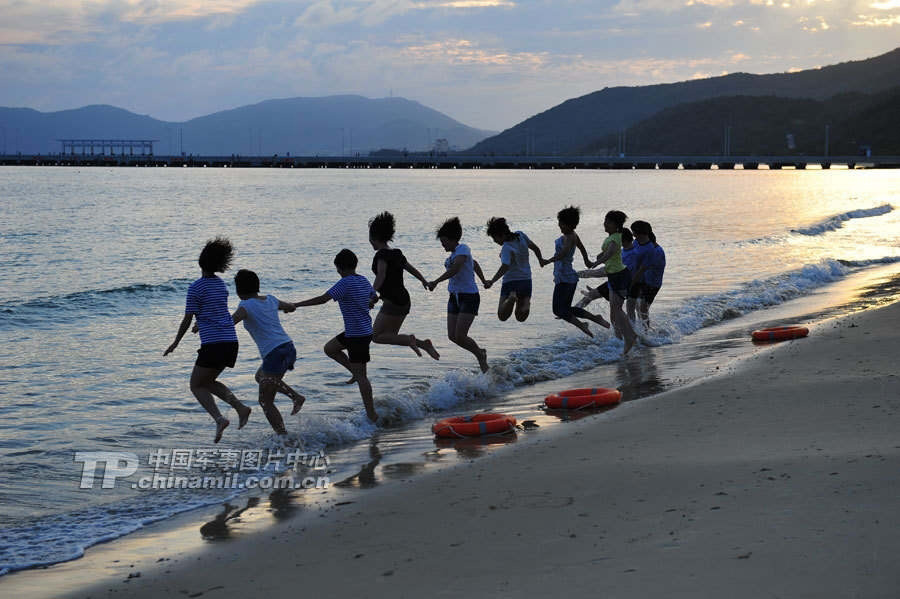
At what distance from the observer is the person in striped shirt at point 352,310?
8328 mm

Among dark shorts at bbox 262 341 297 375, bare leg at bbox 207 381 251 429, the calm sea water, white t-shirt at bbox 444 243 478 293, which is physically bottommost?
the calm sea water

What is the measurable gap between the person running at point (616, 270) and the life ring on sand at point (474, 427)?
3.98 metres

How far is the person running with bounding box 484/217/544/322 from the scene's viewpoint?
36.3 feet

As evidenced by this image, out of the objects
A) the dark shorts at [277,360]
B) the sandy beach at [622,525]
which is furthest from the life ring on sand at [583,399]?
the dark shorts at [277,360]

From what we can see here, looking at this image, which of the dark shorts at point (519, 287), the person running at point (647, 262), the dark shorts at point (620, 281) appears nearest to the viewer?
the dark shorts at point (519, 287)

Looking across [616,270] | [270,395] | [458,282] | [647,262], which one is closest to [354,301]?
[270,395]

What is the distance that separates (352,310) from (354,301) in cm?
11

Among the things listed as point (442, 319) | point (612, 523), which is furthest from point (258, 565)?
point (442, 319)

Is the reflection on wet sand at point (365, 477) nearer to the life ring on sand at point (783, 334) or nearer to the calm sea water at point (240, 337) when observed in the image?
the calm sea water at point (240, 337)

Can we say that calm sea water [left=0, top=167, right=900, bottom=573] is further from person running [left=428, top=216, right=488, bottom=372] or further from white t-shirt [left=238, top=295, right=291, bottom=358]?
white t-shirt [left=238, top=295, right=291, bottom=358]

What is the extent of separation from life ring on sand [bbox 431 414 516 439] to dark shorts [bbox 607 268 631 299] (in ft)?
13.8

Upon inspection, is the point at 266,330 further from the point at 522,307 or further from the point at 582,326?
the point at 582,326

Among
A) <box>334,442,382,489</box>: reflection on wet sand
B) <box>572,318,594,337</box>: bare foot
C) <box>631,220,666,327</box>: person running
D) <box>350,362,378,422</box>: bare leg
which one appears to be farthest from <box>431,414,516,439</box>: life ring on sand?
<box>631,220,666,327</box>: person running

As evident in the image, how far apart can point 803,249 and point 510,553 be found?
28.0 metres
